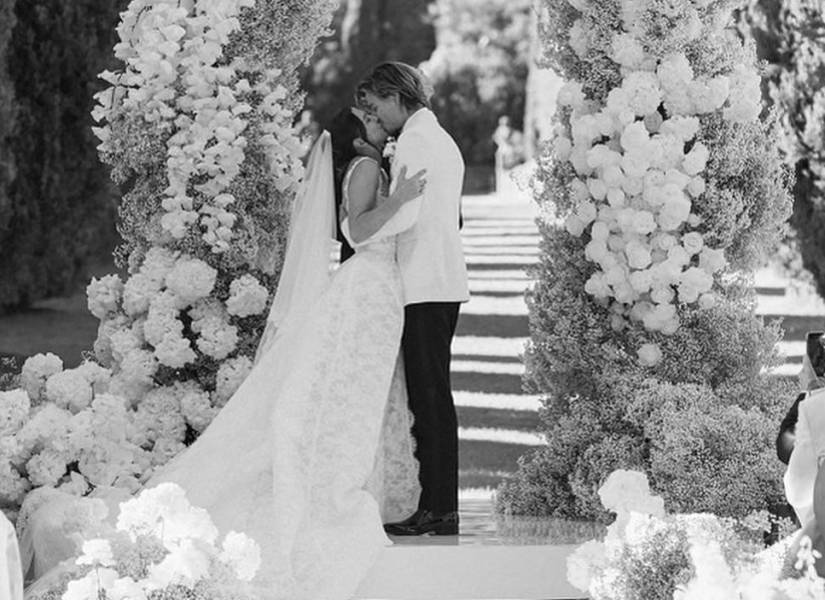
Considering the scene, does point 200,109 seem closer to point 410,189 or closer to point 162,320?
point 162,320

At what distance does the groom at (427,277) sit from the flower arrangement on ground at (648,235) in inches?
27.1

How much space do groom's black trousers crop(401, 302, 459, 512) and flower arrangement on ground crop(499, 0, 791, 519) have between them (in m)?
0.66

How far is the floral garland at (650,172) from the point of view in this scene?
23.2 feet

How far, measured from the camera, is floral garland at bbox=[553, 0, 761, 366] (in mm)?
7086

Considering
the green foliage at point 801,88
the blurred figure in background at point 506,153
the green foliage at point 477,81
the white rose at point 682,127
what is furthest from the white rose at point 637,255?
the green foliage at point 477,81

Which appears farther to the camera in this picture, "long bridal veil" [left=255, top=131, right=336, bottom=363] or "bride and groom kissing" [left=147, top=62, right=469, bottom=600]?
"long bridal veil" [left=255, top=131, right=336, bottom=363]

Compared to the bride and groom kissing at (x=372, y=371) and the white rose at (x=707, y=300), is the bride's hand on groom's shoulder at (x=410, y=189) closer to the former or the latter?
the bride and groom kissing at (x=372, y=371)

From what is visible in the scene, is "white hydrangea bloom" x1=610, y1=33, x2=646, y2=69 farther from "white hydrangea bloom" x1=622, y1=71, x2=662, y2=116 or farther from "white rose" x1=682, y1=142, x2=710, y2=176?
"white rose" x1=682, y1=142, x2=710, y2=176

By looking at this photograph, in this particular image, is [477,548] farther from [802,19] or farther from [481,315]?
[481,315]

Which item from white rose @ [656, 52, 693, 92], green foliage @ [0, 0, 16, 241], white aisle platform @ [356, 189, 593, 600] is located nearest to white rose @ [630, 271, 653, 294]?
white rose @ [656, 52, 693, 92]

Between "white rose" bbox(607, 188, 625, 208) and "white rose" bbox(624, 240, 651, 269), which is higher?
"white rose" bbox(607, 188, 625, 208)

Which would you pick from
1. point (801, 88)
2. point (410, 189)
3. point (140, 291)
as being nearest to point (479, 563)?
point (410, 189)

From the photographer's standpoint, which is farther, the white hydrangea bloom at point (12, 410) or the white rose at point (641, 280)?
the white rose at point (641, 280)

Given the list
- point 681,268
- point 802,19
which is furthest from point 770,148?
point 802,19
